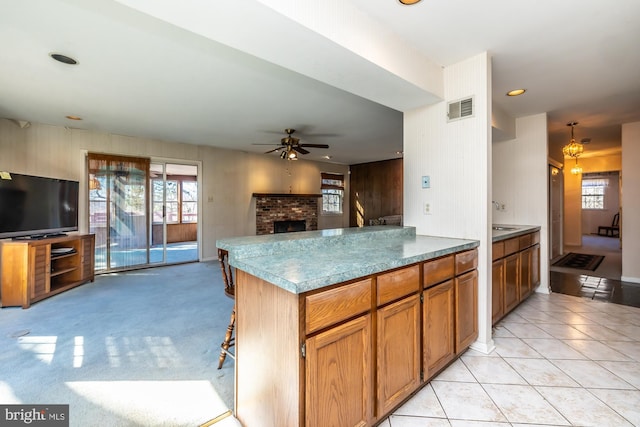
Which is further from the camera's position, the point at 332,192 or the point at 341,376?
the point at 332,192

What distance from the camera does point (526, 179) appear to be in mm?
4148

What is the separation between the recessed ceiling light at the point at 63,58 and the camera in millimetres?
2424

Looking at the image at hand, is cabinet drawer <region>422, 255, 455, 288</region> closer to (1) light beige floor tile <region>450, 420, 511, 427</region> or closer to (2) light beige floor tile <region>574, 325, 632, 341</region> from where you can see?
(1) light beige floor tile <region>450, 420, 511, 427</region>

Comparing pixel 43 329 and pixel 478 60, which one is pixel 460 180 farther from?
pixel 43 329

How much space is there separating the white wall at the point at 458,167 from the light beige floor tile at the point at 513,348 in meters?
0.12

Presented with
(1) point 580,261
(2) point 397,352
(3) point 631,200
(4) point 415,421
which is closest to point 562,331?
(4) point 415,421

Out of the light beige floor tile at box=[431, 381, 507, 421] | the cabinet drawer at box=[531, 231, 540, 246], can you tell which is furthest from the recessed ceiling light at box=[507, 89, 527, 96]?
the light beige floor tile at box=[431, 381, 507, 421]

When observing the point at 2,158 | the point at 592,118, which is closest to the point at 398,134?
the point at 592,118

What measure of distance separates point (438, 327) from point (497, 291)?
1.22 m

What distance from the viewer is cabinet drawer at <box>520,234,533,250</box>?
10.6ft

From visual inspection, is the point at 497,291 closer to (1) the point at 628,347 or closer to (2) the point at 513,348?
(2) the point at 513,348

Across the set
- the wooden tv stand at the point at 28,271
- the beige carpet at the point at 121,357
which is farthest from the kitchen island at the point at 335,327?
the wooden tv stand at the point at 28,271

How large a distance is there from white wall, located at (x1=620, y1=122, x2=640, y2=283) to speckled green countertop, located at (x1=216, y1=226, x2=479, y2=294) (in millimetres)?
3987

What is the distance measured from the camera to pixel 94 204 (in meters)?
4.99
